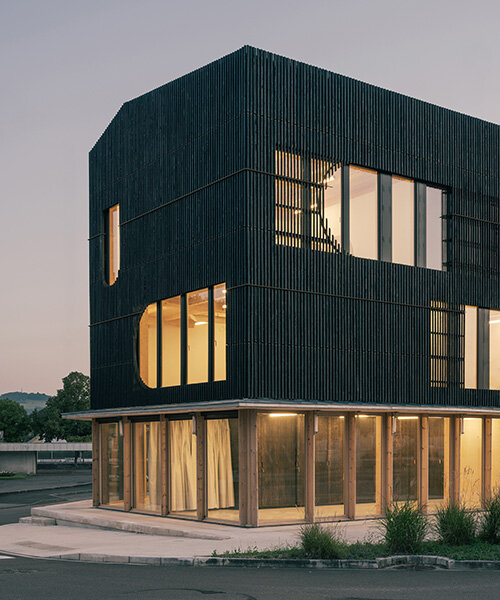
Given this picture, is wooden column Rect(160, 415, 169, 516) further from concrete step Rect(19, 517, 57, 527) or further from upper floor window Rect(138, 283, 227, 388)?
concrete step Rect(19, 517, 57, 527)

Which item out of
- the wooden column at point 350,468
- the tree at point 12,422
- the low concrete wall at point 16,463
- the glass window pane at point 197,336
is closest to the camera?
the wooden column at point 350,468

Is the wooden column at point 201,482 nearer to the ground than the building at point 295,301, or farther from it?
nearer to the ground

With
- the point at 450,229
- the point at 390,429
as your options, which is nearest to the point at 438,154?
the point at 450,229

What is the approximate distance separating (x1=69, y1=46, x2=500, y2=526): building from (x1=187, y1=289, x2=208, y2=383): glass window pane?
7cm

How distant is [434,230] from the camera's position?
26844 mm

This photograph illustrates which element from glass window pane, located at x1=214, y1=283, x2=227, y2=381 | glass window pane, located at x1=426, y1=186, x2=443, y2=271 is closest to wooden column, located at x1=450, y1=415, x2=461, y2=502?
glass window pane, located at x1=426, y1=186, x2=443, y2=271

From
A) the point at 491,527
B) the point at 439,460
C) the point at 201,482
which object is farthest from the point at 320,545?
the point at 439,460

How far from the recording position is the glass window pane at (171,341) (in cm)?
2575

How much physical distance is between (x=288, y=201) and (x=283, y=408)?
5478mm

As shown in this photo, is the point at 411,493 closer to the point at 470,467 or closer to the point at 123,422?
the point at 470,467

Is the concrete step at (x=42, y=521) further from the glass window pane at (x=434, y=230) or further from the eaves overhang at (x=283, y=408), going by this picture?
the glass window pane at (x=434, y=230)

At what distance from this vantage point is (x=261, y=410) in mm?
22344

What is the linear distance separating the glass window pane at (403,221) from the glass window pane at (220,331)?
5.45 metres

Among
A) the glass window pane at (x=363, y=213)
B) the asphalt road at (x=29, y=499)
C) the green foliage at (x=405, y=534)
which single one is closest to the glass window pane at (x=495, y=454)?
the glass window pane at (x=363, y=213)
